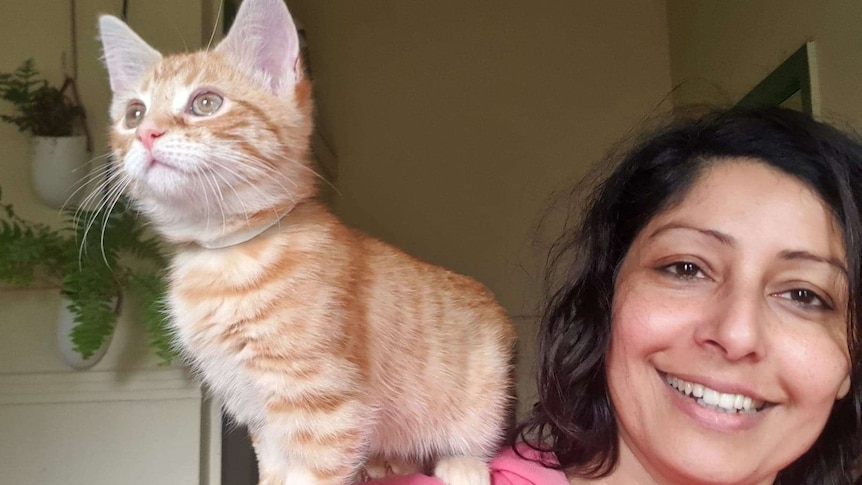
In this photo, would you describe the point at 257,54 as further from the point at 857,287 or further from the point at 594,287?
the point at 857,287

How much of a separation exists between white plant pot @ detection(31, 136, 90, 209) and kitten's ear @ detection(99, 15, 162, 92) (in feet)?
1.58

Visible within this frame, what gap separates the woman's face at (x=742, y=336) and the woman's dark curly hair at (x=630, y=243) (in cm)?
3

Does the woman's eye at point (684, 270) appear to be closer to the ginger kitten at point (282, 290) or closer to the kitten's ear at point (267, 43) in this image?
the ginger kitten at point (282, 290)

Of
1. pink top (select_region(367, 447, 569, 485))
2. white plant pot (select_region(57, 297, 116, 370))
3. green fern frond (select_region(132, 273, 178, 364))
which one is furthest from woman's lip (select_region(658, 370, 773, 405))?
white plant pot (select_region(57, 297, 116, 370))

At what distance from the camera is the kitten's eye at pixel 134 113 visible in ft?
2.72

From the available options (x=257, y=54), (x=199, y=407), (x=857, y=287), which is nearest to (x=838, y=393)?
(x=857, y=287)

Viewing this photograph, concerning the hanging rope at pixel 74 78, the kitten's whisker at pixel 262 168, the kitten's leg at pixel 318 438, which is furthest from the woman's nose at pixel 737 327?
the hanging rope at pixel 74 78

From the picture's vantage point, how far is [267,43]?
2.68ft

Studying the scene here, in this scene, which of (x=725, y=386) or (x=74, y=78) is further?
(x=74, y=78)

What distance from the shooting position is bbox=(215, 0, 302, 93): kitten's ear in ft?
2.57

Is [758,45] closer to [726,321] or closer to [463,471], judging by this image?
[726,321]

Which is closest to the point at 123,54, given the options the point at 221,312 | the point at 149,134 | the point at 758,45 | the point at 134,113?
the point at 134,113

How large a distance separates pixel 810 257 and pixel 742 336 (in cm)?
13

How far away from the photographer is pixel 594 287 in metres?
0.95
